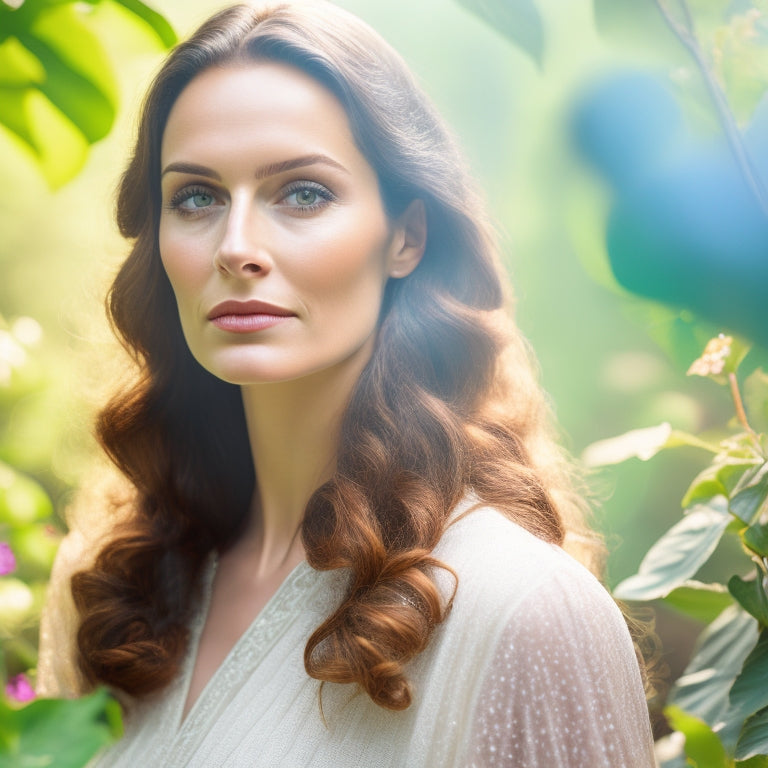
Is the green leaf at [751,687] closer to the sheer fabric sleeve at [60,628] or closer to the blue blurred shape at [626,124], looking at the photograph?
the blue blurred shape at [626,124]

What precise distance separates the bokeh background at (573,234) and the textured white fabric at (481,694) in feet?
2.21

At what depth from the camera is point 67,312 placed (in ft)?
5.82

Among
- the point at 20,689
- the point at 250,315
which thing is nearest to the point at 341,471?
the point at 250,315

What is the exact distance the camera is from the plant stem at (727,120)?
1415mm

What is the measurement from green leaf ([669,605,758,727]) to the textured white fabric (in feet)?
0.95

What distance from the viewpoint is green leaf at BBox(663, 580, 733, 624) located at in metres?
1.44

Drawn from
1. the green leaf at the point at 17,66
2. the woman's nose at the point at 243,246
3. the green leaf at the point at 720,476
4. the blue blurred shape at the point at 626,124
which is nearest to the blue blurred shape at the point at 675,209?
the blue blurred shape at the point at 626,124

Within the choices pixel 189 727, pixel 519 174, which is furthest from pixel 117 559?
pixel 519 174

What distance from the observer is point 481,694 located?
999 mm

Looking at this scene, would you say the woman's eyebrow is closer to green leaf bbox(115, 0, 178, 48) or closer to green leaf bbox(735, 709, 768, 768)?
green leaf bbox(115, 0, 178, 48)

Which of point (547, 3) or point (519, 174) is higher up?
point (547, 3)

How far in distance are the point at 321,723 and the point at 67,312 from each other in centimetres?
104

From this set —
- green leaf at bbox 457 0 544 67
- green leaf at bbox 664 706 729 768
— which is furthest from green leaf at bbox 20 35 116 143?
green leaf at bbox 664 706 729 768

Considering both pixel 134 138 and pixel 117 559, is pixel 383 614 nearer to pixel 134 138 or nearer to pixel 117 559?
pixel 117 559
